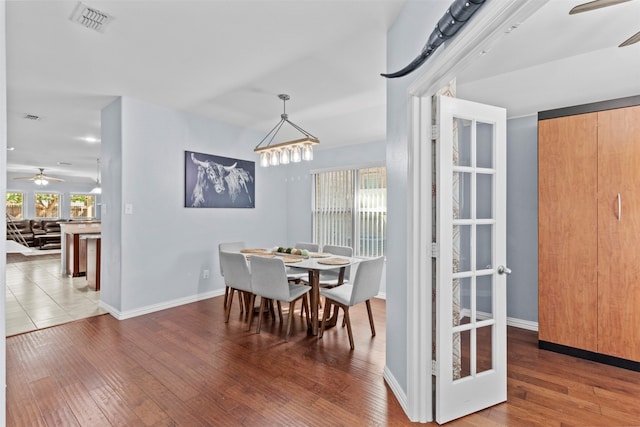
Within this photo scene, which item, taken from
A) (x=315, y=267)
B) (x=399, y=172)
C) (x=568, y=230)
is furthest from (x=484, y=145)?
(x=315, y=267)

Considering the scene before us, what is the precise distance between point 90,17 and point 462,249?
287 cm

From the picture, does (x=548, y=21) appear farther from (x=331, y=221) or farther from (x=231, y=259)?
(x=331, y=221)

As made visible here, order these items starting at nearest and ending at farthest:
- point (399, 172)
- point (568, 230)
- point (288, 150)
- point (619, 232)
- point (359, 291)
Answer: point (399, 172), point (619, 232), point (568, 230), point (359, 291), point (288, 150)

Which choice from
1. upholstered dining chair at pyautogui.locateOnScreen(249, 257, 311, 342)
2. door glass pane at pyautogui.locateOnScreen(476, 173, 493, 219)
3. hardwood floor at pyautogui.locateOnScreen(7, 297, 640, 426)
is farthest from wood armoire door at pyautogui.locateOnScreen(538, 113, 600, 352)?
upholstered dining chair at pyautogui.locateOnScreen(249, 257, 311, 342)

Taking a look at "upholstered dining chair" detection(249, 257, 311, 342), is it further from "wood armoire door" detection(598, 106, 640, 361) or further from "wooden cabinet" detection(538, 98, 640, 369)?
"wood armoire door" detection(598, 106, 640, 361)

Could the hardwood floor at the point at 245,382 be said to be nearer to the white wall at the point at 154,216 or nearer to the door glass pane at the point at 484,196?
the white wall at the point at 154,216

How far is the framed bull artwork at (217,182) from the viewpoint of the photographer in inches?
168

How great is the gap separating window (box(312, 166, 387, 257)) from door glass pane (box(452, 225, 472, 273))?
2.79 meters

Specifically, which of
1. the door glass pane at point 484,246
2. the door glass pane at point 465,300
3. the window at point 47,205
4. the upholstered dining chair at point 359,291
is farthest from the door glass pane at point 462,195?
the window at point 47,205

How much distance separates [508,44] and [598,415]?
252cm

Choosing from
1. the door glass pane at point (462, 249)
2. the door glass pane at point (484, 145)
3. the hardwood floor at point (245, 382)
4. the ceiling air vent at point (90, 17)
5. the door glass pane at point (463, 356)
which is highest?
the ceiling air vent at point (90, 17)

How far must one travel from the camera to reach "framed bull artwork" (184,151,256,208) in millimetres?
4262

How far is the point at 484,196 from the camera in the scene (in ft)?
6.53

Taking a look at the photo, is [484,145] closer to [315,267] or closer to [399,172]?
[399,172]
